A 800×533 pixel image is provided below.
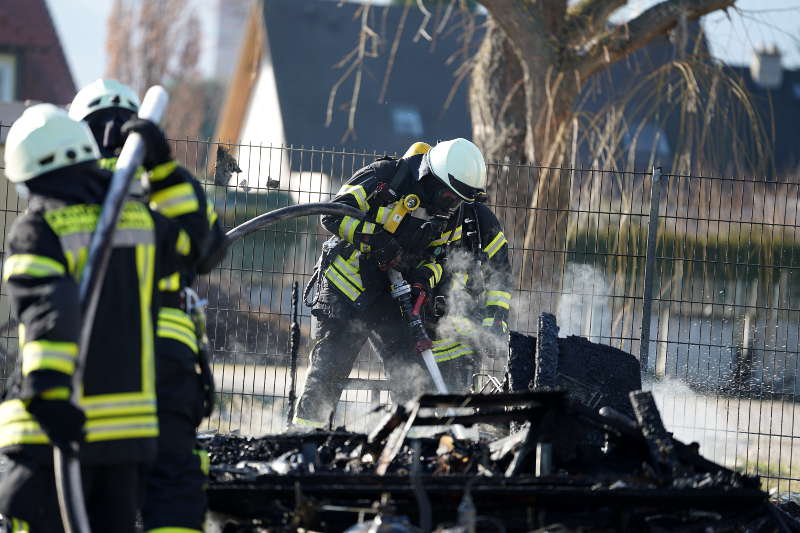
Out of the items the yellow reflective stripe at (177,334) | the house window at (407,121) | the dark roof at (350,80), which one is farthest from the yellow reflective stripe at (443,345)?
the house window at (407,121)

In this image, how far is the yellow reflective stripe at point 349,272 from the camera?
22.4ft

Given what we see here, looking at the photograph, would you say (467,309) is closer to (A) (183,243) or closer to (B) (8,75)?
(A) (183,243)

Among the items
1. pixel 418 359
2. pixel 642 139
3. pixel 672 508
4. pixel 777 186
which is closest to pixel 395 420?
pixel 672 508

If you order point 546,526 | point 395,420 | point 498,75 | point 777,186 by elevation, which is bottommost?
point 546,526

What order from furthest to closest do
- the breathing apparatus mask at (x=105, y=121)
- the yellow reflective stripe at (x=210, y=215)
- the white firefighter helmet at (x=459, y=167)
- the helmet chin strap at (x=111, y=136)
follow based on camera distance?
1. the white firefighter helmet at (x=459, y=167)
2. the breathing apparatus mask at (x=105, y=121)
3. the helmet chin strap at (x=111, y=136)
4. the yellow reflective stripe at (x=210, y=215)

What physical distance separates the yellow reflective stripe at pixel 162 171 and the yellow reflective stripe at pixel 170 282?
→ 36cm

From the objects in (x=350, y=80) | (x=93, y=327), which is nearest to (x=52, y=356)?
(x=93, y=327)

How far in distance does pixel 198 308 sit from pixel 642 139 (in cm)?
2335

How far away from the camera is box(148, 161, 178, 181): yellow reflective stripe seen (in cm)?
399

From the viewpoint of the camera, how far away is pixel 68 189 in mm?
3662

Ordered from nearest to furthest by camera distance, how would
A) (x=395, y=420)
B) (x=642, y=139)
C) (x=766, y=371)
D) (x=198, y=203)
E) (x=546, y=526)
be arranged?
(x=198, y=203)
(x=546, y=526)
(x=395, y=420)
(x=766, y=371)
(x=642, y=139)

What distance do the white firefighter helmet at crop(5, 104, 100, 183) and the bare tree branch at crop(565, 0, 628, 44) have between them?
23.8 feet

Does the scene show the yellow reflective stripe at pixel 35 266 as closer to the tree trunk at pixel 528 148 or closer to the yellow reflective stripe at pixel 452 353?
the yellow reflective stripe at pixel 452 353

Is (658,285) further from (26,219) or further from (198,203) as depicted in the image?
(26,219)
